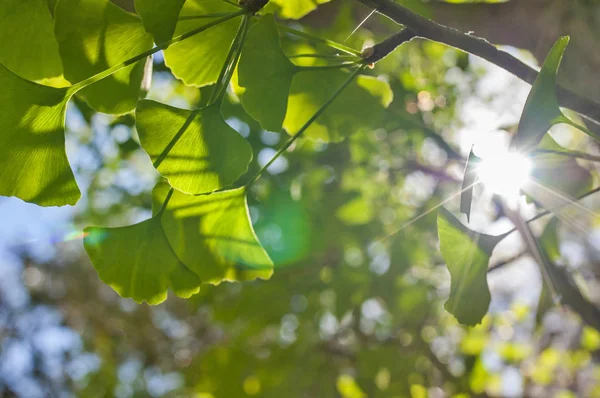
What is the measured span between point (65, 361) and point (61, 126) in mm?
2941

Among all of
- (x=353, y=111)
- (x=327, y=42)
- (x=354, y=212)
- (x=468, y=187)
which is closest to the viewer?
(x=468, y=187)

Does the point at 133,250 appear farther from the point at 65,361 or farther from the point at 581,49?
the point at 65,361

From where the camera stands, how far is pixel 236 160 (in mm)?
431

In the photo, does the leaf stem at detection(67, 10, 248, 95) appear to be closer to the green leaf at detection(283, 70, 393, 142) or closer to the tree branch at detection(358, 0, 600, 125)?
the tree branch at detection(358, 0, 600, 125)

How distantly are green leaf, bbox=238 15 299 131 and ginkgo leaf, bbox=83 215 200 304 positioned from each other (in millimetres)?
145

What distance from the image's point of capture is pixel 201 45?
0.49m

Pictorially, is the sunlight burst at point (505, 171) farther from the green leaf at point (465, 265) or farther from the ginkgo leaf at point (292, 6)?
the ginkgo leaf at point (292, 6)

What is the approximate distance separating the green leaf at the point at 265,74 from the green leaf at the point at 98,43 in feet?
0.34

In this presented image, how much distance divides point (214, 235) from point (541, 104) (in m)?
0.31

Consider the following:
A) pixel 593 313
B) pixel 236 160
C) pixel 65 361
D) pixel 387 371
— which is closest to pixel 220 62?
pixel 236 160

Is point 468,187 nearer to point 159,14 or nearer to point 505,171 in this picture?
point 505,171

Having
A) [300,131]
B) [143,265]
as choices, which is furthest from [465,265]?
[143,265]

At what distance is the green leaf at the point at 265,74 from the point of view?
413mm

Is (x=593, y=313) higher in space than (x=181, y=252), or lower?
higher
